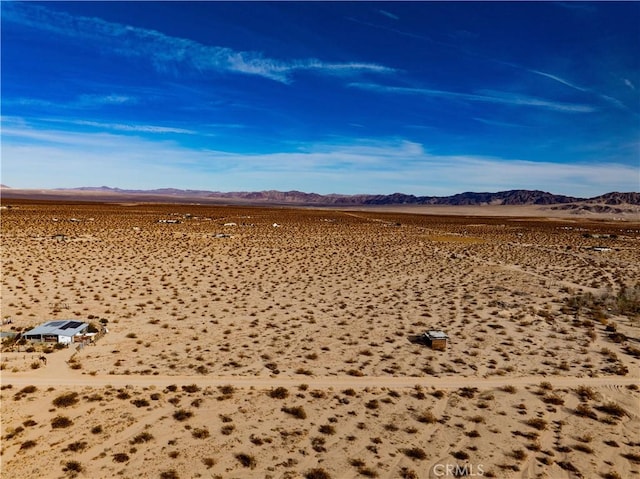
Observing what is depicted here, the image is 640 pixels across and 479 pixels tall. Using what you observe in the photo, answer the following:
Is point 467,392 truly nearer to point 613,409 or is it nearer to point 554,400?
point 554,400

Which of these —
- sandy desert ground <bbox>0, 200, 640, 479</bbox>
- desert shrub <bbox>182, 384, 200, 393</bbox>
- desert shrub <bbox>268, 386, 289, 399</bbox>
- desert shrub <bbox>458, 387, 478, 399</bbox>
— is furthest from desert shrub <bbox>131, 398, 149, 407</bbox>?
desert shrub <bbox>458, 387, 478, 399</bbox>

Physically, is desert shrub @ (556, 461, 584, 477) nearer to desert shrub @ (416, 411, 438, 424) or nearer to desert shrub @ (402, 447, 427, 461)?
desert shrub @ (416, 411, 438, 424)

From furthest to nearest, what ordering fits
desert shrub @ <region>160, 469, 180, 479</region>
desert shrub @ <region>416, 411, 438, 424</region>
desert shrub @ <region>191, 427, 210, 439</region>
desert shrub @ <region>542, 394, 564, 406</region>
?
desert shrub @ <region>542, 394, 564, 406</region>
desert shrub @ <region>416, 411, 438, 424</region>
desert shrub @ <region>191, 427, 210, 439</region>
desert shrub @ <region>160, 469, 180, 479</region>

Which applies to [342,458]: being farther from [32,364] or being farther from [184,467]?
[32,364]

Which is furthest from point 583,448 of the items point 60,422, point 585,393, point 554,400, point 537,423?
point 60,422

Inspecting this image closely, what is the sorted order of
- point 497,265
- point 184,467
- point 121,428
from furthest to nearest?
point 497,265, point 121,428, point 184,467

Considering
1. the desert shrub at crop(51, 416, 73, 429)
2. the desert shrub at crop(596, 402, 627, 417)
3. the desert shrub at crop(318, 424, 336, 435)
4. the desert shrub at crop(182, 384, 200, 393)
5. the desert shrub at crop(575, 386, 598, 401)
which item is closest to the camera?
the desert shrub at crop(51, 416, 73, 429)

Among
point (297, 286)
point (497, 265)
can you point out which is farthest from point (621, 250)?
point (297, 286)
